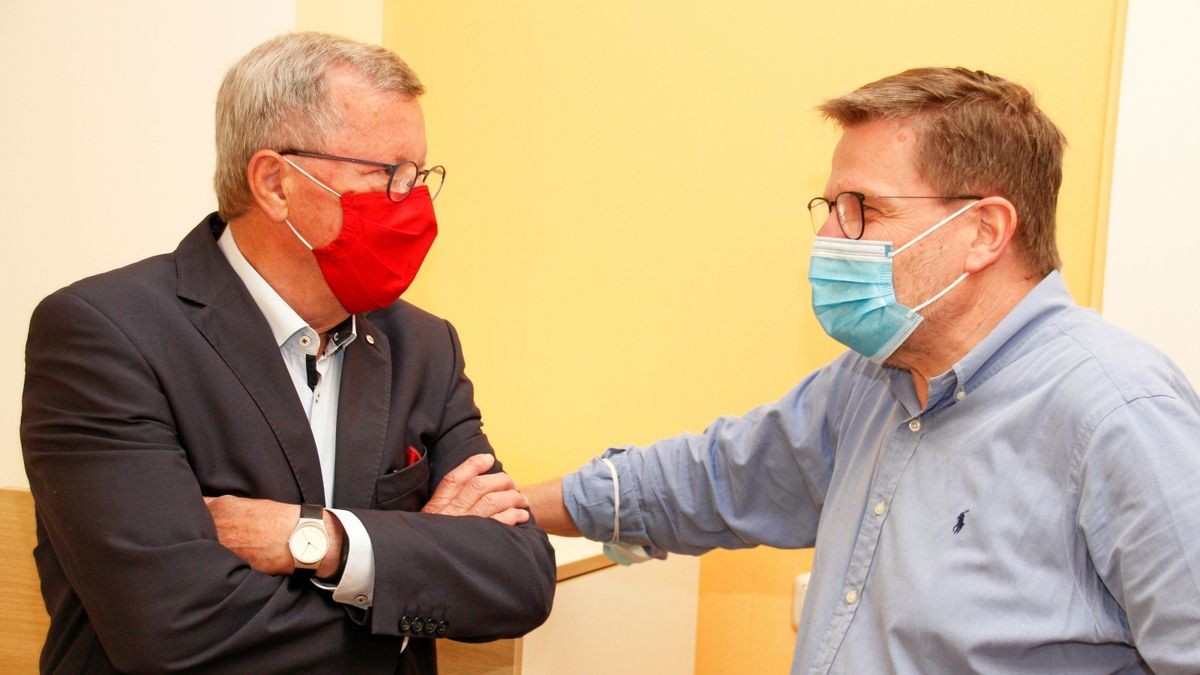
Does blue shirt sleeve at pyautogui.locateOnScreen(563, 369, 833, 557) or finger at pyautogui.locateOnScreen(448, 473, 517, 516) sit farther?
blue shirt sleeve at pyautogui.locateOnScreen(563, 369, 833, 557)

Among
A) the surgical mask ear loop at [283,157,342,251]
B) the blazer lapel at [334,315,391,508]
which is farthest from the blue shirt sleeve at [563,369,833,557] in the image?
the surgical mask ear loop at [283,157,342,251]

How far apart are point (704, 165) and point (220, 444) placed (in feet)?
4.60

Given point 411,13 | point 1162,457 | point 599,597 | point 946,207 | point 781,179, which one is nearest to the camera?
point 1162,457

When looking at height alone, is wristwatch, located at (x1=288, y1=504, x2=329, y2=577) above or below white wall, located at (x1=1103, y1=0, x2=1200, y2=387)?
below

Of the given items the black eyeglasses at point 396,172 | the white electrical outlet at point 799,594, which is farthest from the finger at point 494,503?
the white electrical outlet at point 799,594

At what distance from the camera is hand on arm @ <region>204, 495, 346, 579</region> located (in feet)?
4.71

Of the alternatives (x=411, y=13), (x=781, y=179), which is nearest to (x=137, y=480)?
(x=781, y=179)

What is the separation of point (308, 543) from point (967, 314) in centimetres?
102

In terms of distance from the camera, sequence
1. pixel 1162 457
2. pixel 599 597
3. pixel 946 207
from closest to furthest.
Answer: pixel 1162 457
pixel 946 207
pixel 599 597

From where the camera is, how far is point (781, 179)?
96.1 inches

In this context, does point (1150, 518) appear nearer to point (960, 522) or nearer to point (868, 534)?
point (960, 522)

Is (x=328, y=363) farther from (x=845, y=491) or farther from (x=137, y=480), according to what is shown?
(x=845, y=491)

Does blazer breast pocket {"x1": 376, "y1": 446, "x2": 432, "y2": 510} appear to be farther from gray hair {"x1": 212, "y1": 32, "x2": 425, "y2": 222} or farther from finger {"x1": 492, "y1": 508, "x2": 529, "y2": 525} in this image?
gray hair {"x1": 212, "y1": 32, "x2": 425, "y2": 222}

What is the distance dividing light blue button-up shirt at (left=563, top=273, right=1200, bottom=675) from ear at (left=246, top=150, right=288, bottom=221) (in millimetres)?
984
